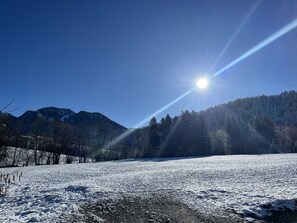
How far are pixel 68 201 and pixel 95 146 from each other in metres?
96.1

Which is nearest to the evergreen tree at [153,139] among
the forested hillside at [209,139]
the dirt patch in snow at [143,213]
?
the forested hillside at [209,139]

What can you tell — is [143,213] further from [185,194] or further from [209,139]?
[209,139]

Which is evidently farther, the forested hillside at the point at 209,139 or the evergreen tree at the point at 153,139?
the evergreen tree at the point at 153,139

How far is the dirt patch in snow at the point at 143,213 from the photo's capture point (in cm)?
1520

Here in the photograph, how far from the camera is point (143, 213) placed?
16.4m

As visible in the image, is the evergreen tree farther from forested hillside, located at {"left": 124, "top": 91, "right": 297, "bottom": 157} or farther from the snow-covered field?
the snow-covered field

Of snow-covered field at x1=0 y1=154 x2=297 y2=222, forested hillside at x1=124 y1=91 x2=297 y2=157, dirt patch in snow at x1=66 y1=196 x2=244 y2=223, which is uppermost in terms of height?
forested hillside at x1=124 y1=91 x2=297 y2=157

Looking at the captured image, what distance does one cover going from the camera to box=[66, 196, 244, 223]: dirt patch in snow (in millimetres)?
15203

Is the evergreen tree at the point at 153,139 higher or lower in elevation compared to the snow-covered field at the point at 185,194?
higher

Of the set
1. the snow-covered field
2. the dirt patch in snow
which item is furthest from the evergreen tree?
the dirt patch in snow

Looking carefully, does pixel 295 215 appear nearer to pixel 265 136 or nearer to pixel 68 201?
pixel 68 201

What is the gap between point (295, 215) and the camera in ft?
53.0

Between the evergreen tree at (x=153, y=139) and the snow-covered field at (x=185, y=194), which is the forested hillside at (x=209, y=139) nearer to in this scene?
the evergreen tree at (x=153, y=139)

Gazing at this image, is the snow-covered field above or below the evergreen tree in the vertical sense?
below
